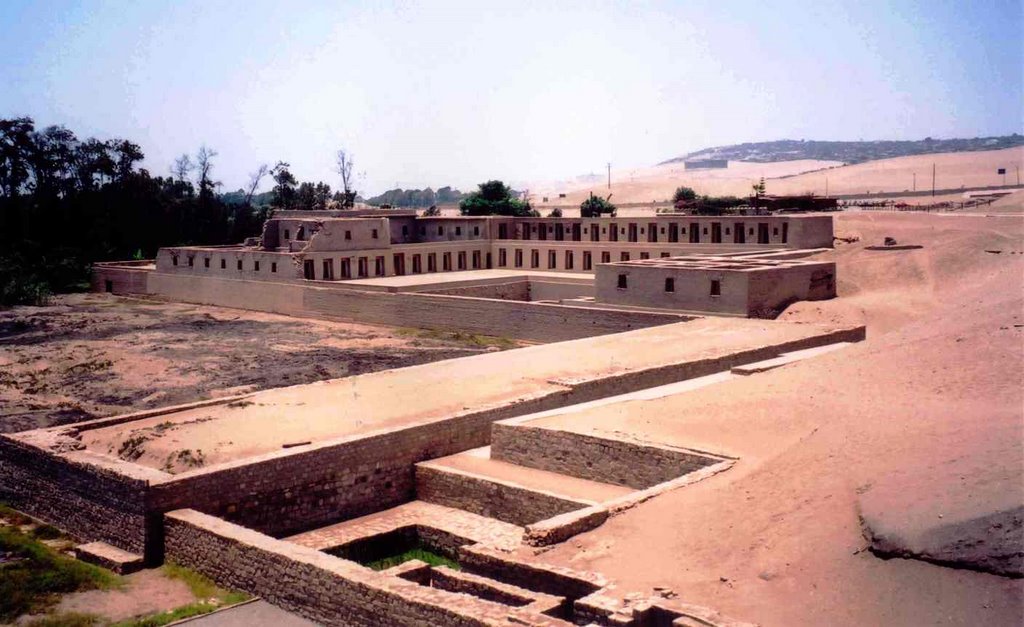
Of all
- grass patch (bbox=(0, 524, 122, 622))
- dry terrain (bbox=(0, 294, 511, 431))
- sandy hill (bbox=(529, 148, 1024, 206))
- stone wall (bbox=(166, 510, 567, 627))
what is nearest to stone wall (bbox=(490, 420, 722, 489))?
stone wall (bbox=(166, 510, 567, 627))

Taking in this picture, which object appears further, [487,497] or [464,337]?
[464,337]

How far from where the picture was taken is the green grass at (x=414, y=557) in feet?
43.1

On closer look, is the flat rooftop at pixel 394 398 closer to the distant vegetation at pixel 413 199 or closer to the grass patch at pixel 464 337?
the grass patch at pixel 464 337

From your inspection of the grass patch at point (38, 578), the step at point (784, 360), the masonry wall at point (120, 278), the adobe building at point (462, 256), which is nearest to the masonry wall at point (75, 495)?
the grass patch at point (38, 578)

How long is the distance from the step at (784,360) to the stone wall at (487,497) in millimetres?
6313

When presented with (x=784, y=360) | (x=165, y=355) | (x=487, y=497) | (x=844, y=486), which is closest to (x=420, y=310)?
(x=165, y=355)

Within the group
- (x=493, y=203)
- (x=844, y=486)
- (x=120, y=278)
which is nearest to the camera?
(x=844, y=486)

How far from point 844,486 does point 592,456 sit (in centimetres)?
452

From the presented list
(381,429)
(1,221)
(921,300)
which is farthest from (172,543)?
(1,221)

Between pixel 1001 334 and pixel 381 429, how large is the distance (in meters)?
9.20

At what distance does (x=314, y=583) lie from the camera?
1046cm

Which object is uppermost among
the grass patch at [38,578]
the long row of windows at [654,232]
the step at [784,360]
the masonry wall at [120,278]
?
the long row of windows at [654,232]

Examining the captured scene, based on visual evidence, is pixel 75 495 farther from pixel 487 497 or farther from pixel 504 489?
pixel 504 489

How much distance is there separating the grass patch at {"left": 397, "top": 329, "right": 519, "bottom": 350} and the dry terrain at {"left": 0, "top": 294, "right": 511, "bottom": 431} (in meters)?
0.07
